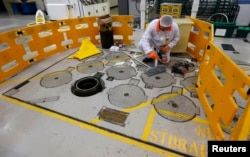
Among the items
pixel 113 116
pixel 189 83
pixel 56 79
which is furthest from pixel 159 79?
pixel 56 79

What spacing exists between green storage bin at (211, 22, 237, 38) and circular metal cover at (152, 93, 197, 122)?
13.3 feet

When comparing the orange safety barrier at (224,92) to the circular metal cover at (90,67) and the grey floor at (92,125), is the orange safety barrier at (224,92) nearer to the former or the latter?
the grey floor at (92,125)

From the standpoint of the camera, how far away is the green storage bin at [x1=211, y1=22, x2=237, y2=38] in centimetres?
514

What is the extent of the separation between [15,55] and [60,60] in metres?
0.99

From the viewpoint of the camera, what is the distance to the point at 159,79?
3121 mm

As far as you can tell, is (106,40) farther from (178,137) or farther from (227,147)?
(227,147)

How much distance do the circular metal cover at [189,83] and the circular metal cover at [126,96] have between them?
86cm

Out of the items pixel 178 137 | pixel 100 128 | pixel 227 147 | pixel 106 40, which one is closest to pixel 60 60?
pixel 106 40

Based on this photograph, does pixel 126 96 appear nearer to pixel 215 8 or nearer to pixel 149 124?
pixel 149 124

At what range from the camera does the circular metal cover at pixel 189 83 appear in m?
2.83

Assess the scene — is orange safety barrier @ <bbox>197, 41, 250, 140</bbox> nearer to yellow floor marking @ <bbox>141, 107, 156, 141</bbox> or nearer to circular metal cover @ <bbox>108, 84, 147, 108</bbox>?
yellow floor marking @ <bbox>141, 107, 156, 141</bbox>

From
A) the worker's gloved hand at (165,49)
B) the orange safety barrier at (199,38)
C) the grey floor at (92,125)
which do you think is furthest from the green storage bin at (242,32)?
the grey floor at (92,125)

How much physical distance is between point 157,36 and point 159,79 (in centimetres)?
105

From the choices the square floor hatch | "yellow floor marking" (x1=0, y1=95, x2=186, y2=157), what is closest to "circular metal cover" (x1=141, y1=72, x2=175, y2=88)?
the square floor hatch
